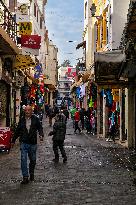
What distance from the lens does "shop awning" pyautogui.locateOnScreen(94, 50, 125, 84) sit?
15.7m

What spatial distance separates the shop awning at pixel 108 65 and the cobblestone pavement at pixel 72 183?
2.98m

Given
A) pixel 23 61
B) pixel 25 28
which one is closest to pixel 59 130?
pixel 23 61

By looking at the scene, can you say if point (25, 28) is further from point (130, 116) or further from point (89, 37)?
point (89, 37)

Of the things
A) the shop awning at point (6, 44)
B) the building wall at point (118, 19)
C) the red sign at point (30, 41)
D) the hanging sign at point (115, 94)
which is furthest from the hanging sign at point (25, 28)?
the hanging sign at point (115, 94)

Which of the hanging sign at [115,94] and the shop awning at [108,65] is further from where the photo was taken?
the hanging sign at [115,94]

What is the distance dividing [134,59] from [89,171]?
3.87m

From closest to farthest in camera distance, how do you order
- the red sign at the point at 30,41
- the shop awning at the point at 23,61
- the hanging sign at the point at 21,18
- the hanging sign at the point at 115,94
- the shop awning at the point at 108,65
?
the shop awning at the point at 108,65, the red sign at the point at 30,41, the shop awning at the point at 23,61, the hanging sign at the point at 115,94, the hanging sign at the point at 21,18

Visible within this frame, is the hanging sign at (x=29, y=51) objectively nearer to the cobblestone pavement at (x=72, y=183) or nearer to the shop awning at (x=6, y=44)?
the shop awning at (x=6, y=44)

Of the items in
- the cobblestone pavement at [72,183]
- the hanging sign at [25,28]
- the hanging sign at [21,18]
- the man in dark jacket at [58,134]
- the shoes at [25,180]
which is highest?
the hanging sign at [21,18]

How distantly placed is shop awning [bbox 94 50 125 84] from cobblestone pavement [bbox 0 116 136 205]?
2.98 meters

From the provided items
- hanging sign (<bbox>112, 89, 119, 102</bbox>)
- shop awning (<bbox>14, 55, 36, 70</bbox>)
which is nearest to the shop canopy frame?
hanging sign (<bbox>112, 89, 119, 102</bbox>)

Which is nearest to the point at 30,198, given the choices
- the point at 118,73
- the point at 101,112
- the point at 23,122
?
the point at 23,122

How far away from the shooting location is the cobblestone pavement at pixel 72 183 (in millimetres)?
8914

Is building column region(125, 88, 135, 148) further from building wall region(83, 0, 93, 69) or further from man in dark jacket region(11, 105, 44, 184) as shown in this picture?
building wall region(83, 0, 93, 69)
